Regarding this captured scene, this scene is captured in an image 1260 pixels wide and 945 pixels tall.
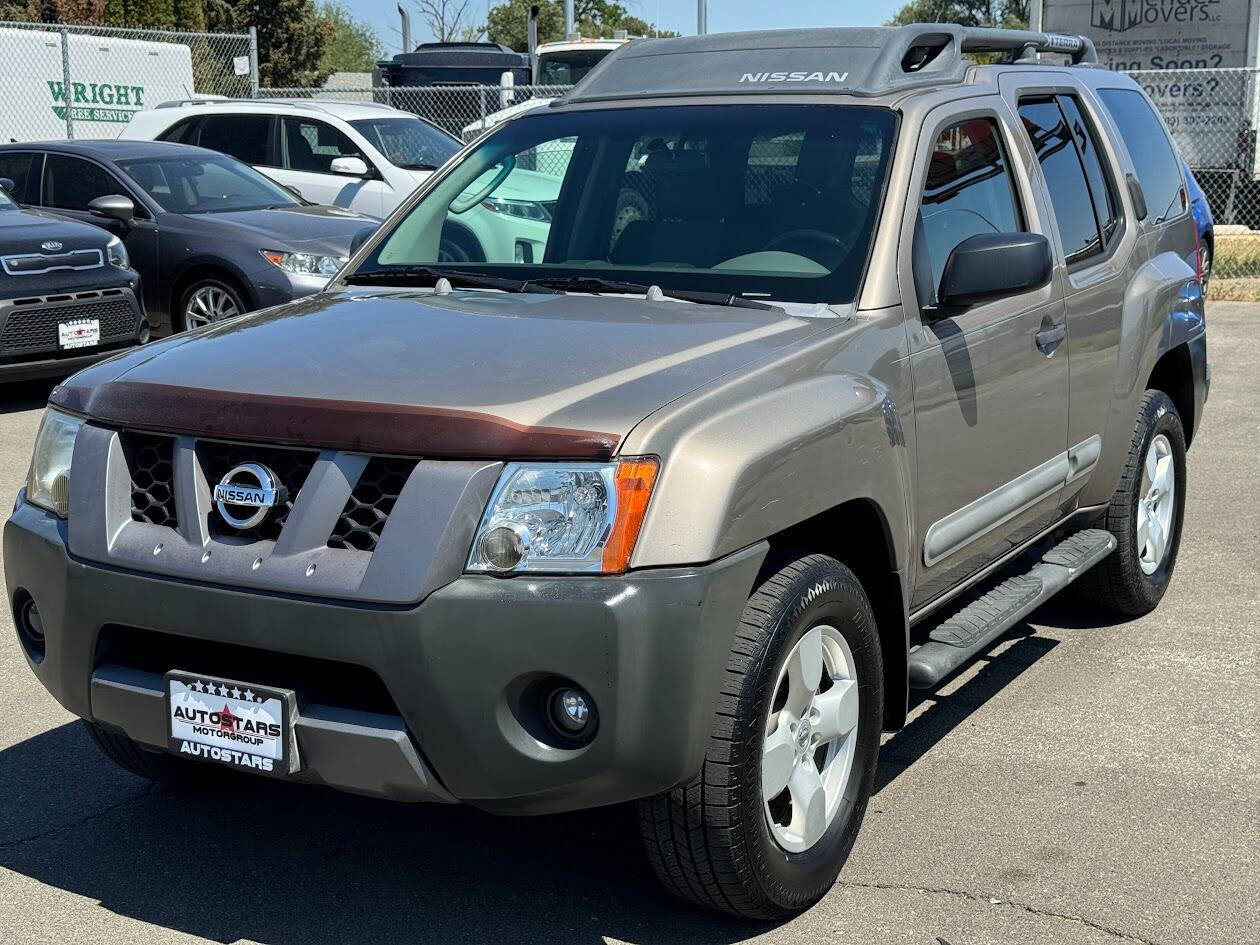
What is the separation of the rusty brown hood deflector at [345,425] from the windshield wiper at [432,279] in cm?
114

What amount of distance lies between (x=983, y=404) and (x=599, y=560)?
66.7 inches

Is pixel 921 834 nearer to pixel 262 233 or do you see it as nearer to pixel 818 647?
pixel 818 647

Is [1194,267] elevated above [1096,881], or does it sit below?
above

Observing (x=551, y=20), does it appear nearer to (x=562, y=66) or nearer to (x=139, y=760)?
(x=562, y=66)

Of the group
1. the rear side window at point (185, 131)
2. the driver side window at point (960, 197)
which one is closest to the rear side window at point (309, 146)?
the rear side window at point (185, 131)

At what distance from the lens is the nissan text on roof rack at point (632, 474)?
2.99m

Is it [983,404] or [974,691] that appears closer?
[983,404]

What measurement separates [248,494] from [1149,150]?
163 inches

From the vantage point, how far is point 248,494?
3178mm

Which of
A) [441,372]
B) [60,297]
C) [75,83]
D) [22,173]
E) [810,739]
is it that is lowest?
[810,739]

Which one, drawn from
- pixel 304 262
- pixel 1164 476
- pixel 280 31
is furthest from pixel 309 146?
pixel 280 31

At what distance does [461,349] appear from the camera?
348 cm

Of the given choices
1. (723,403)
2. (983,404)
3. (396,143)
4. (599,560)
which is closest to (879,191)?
(983,404)

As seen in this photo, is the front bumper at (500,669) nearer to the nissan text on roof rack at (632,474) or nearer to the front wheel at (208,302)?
the nissan text on roof rack at (632,474)
